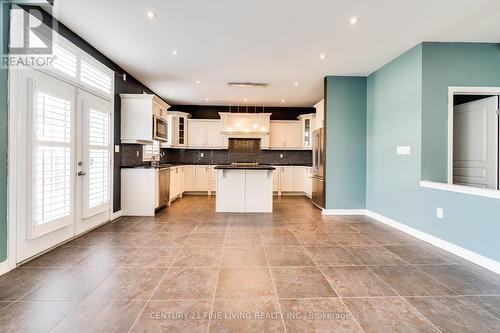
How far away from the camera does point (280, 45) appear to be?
3.60 meters

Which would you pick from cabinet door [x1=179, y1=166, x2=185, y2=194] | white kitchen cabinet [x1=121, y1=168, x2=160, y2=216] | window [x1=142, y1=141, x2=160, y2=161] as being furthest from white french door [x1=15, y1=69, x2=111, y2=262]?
cabinet door [x1=179, y1=166, x2=185, y2=194]

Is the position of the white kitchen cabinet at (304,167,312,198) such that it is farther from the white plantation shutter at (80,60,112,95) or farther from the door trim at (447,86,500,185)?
the white plantation shutter at (80,60,112,95)

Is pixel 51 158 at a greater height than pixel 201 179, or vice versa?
pixel 51 158

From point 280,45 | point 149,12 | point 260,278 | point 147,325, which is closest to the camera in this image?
point 147,325

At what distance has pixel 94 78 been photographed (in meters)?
3.74

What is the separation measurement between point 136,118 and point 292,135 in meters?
4.69

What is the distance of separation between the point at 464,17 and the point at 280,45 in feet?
7.37

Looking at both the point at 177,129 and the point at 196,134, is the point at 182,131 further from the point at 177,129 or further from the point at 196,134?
the point at 196,134

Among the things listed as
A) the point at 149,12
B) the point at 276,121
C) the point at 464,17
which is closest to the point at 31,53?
the point at 149,12

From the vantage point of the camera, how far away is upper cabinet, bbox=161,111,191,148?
23.5 ft

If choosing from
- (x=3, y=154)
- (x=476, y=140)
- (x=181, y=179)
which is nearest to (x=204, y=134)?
(x=181, y=179)

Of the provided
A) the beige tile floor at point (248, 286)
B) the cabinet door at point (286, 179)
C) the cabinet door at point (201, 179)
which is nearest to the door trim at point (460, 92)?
the beige tile floor at point (248, 286)

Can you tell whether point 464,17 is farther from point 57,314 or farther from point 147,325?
point 57,314

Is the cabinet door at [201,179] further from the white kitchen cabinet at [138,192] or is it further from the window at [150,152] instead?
the white kitchen cabinet at [138,192]
